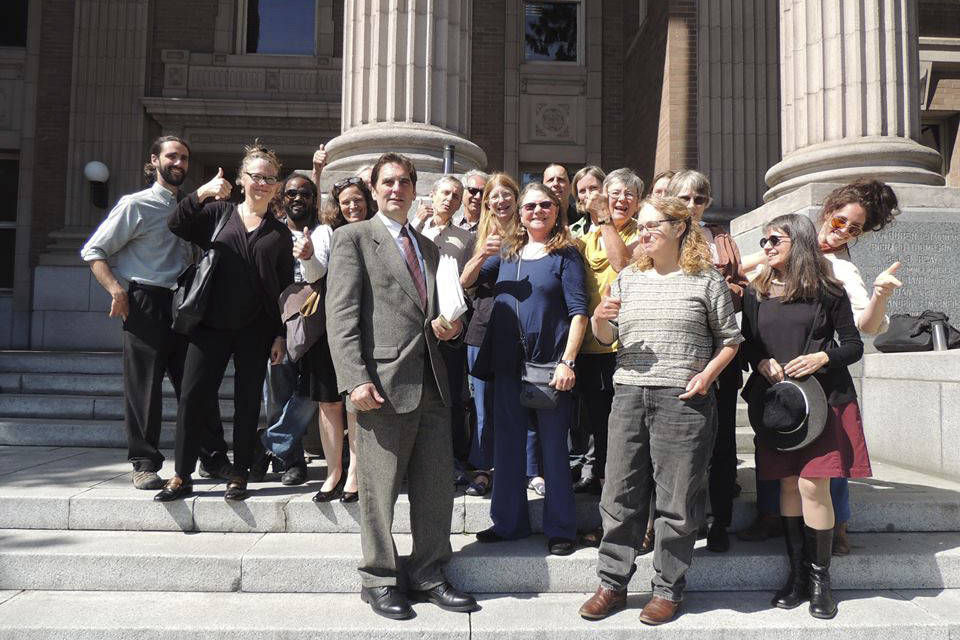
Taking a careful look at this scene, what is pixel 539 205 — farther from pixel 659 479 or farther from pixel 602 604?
Answer: pixel 602 604

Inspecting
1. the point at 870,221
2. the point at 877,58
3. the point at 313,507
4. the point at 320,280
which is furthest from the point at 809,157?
the point at 313,507

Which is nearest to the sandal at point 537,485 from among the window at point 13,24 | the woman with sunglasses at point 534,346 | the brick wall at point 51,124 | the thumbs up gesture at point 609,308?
the woman with sunglasses at point 534,346

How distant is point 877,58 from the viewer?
6.93 m

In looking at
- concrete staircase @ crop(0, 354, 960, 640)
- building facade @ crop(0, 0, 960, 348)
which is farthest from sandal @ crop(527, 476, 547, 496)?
building facade @ crop(0, 0, 960, 348)

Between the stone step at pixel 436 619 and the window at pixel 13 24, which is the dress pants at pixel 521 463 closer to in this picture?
the stone step at pixel 436 619

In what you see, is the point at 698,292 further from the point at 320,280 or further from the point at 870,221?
the point at 320,280

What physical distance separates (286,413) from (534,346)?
1.80m

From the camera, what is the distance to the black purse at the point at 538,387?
3812 millimetres

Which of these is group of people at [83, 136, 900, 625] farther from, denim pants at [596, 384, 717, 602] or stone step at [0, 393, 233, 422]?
stone step at [0, 393, 233, 422]

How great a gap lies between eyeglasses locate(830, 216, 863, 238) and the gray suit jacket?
95.3 inches

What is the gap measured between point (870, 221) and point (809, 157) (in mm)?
3154

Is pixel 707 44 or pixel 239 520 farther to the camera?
pixel 707 44

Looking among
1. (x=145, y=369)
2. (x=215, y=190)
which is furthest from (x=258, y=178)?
(x=145, y=369)

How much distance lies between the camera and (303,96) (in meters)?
13.1
